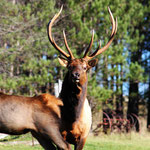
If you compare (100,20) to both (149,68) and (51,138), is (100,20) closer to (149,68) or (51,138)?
(149,68)

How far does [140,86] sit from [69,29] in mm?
5540

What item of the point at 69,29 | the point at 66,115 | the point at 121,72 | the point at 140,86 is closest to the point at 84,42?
the point at 69,29

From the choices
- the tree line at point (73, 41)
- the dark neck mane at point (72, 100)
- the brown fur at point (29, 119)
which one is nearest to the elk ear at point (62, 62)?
the dark neck mane at point (72, 100)

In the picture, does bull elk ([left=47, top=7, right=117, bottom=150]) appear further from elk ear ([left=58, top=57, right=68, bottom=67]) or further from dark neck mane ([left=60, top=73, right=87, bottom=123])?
elk ear ([left=58, top=57, right=68, bottom=67])

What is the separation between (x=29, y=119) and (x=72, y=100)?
0.80 m

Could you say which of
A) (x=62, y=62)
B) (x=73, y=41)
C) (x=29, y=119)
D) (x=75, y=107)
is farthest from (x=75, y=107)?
(x=73, y=41)

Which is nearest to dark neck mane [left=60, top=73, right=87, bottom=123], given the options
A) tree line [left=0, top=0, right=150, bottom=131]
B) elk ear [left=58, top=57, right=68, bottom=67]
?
elk ear [left=58, top=57, right=68, bottom=67]

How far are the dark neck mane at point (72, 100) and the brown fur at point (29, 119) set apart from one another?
1.01ft

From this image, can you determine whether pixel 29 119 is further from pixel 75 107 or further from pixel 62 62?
pixel 62 62

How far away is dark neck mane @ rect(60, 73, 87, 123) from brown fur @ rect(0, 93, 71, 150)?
1.01 feet

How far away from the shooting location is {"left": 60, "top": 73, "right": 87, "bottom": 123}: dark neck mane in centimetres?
402

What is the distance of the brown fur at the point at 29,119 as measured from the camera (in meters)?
3.53

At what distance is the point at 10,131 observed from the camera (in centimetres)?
355

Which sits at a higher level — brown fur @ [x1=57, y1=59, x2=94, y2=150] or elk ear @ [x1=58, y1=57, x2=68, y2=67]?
elk ear @ [x1=58, y1=57, x2=68, y2=67]
